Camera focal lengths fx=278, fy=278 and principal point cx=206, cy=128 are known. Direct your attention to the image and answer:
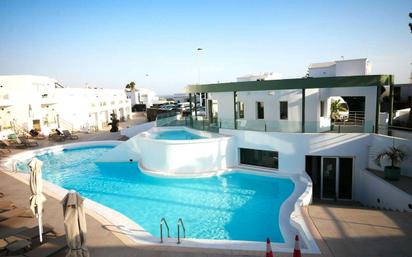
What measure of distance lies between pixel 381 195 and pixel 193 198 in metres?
8.89

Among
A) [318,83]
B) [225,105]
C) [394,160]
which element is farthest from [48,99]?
[394,160]

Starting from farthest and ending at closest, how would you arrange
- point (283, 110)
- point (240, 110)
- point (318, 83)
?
point (240, 110)
point (283, 110)
point (318, 83)

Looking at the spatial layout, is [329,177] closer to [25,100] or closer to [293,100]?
[293,100]

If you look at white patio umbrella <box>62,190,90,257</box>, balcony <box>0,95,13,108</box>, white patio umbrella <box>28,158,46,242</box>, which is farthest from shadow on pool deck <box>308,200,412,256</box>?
balcony <box>0,95,13,108</box>

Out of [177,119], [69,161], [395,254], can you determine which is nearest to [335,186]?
[395,254]

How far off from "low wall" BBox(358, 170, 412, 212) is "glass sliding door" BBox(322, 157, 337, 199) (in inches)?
54.2

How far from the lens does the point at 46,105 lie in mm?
35469

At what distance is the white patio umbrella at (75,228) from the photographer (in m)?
6.88

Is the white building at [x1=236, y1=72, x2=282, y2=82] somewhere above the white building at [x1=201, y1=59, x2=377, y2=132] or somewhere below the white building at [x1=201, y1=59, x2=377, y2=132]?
above

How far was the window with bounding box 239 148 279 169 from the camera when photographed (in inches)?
691

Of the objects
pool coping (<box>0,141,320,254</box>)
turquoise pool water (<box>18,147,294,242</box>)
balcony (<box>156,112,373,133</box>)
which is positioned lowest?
turquoise pool water (<box>18,147,294,242</box>)

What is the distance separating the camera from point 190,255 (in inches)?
311

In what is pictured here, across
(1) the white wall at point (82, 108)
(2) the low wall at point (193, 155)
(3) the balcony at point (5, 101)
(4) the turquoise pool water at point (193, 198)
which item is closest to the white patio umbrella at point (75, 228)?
(4) the turquoise pool water at point (193, 198)

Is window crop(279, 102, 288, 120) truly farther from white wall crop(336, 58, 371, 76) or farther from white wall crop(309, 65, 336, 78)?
white wall crop(309, 65, 336, 78)
